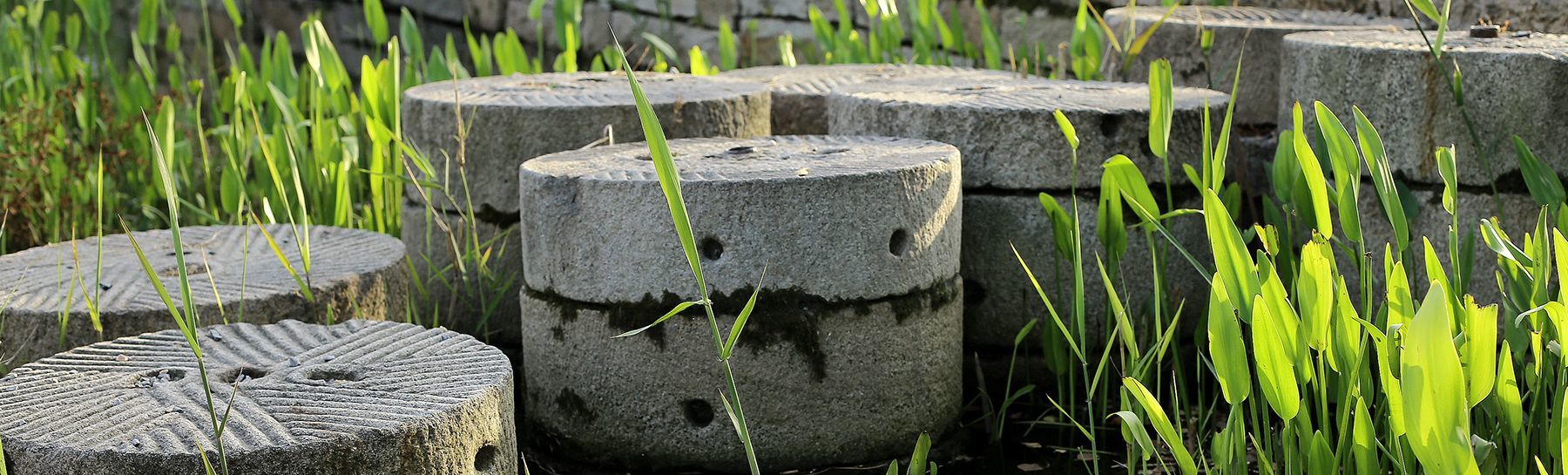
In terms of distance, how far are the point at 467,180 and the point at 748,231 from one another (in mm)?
917

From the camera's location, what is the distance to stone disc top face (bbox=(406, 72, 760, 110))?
313 cm

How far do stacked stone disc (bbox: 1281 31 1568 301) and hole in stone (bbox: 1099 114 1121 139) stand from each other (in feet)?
1.13

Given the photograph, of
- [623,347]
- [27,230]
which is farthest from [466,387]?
[27,230]

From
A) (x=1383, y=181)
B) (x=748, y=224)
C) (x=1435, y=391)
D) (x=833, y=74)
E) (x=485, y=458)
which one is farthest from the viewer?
(x=833, y=74)

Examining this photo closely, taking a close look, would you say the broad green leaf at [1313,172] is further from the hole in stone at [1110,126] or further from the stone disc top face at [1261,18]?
the stone disc top face at [1261,18]

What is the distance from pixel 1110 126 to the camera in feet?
9.62

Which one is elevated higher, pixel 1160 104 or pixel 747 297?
pixel 1160 104

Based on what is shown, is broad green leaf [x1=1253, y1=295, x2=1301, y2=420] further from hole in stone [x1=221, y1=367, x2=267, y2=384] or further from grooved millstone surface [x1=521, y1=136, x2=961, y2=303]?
hole in stone [x1=221, y1=367, x2=267, y2=384]

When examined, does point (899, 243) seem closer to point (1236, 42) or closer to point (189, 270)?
point (189, 270)

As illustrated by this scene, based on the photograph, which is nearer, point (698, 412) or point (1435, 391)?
point (1435, 391)

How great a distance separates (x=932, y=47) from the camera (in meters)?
4.84

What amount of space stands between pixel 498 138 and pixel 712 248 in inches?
31.4

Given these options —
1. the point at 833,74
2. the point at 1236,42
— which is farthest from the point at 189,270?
the point at 1236,42

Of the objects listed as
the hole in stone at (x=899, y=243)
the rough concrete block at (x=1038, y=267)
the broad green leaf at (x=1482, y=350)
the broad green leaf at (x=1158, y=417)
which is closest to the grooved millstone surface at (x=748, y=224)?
the hole in stone at (x=899, y=243)
